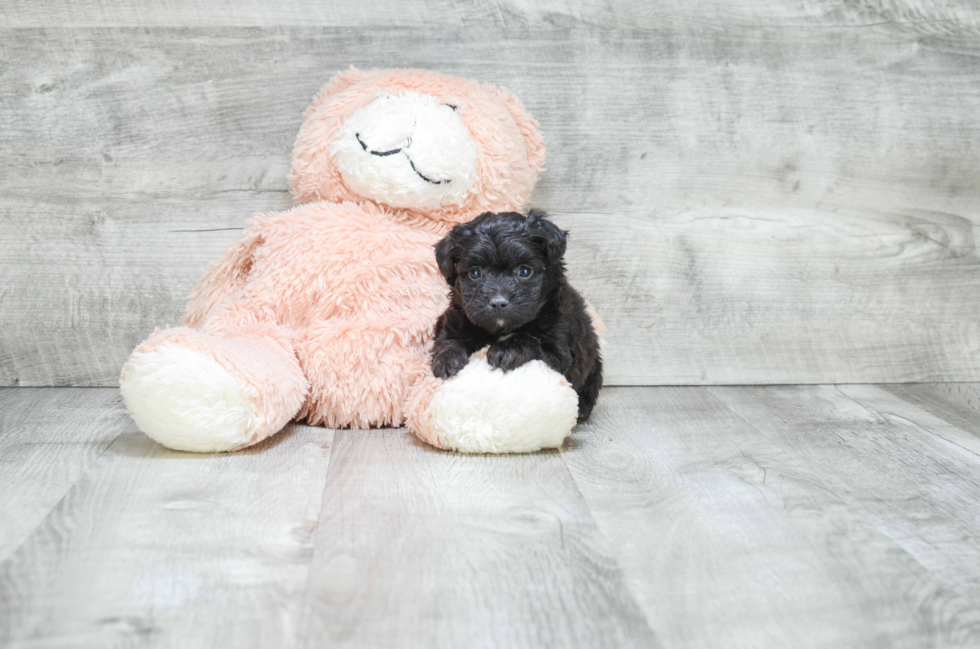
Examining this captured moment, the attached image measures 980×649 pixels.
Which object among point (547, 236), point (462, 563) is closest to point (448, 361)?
point (547, 236)

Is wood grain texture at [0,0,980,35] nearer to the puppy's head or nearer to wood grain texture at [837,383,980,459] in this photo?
the puppy's head

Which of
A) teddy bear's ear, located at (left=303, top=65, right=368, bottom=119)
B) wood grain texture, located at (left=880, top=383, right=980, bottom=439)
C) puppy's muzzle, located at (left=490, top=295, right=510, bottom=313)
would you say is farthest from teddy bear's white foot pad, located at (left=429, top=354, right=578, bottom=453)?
wood grain texture, located at (left=880, top=383, right=980, bottom=439)

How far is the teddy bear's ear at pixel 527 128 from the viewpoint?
1729mm

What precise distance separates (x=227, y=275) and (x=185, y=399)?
459 millimetres

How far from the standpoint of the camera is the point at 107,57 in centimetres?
180

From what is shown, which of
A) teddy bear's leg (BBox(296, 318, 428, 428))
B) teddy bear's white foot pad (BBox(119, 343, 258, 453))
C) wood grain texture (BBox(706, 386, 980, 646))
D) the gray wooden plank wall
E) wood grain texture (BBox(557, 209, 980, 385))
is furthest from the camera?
wood grain texture (BBox(557, 209, 980, 385))

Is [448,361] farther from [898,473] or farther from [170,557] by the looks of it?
[898,473]

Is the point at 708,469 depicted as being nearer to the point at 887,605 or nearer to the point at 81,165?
the point at 887,605

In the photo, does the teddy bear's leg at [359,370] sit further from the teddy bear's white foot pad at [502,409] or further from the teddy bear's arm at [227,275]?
the teddy bear's arm at [227,275]

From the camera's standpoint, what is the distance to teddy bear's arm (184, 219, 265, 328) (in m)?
1.68

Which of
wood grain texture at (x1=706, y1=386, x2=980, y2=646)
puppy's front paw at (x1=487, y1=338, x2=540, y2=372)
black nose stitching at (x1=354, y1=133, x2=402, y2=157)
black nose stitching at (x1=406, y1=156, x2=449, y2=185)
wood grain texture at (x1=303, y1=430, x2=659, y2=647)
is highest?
black nose stitching at (x1=354, y1=133, x2=402, y2=157)

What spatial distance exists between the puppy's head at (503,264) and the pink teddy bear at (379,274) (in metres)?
0.11

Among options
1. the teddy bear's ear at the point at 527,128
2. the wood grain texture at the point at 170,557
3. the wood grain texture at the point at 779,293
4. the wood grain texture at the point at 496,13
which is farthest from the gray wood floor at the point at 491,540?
the wood grain texture at the point at 496,13

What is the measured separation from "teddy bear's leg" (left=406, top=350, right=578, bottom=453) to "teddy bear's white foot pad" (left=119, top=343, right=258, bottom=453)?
0.31 m
